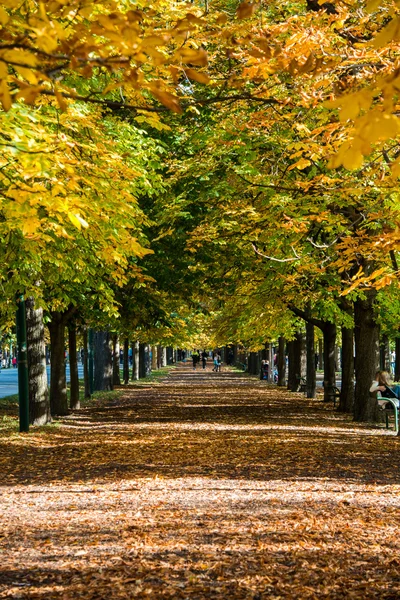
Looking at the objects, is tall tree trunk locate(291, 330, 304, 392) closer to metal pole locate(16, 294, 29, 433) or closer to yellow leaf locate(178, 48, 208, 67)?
metal pole locate(16, 294, 29, 433)

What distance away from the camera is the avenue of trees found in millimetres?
4301

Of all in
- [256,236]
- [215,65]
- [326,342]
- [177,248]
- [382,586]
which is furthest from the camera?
[326,342]

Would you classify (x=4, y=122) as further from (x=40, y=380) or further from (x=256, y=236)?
(x=40, y=380)

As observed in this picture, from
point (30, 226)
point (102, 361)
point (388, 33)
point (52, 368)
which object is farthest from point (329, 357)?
point (388, 33)

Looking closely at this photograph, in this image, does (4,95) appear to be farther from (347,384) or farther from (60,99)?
(347,384)

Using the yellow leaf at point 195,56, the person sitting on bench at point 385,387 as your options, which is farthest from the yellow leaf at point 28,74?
the person sitting on bench at point 385,387

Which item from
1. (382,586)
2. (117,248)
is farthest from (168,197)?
(382,586)

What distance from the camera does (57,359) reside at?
22734 mm

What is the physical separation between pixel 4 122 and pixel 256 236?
32.2 ft

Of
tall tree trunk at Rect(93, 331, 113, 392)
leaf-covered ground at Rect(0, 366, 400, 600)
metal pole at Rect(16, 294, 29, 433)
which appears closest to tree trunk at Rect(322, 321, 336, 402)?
tall tree trunk at Rect(93, 331, 113, 392)

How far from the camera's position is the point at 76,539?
290 inches

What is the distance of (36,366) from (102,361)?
16236 millimetres

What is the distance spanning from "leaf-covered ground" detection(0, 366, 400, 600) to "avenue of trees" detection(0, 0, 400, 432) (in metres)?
2.26

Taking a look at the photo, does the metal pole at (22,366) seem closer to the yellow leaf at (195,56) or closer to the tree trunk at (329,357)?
the yellow leaf at (195,56)
